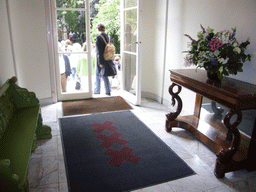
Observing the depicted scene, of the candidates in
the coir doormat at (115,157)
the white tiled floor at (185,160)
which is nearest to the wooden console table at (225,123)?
the white tiled floor at (185,160)

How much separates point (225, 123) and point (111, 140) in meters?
1.40

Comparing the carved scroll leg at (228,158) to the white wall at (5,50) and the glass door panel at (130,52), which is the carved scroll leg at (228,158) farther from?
the white wall at (5,50)

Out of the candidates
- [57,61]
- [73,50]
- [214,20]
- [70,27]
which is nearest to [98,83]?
[73,50]

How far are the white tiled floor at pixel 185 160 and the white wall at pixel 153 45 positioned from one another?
4.22ft

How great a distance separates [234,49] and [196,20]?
1102 mm

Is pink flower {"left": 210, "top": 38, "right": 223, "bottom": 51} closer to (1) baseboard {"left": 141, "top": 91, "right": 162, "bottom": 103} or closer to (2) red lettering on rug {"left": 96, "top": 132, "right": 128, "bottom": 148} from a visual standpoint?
(2) red lettering on rug {"left": 96, "top": 132, "right": 128, "bottom": 148}

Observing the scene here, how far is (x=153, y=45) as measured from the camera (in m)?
4.37

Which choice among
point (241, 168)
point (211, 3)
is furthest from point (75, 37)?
point (241, 168)

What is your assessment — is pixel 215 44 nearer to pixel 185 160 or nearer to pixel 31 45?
pixel 185 160

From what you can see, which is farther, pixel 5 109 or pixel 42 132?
pixel 42 132

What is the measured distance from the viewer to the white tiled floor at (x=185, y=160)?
6.66 ft

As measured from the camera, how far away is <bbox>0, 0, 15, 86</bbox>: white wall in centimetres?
272

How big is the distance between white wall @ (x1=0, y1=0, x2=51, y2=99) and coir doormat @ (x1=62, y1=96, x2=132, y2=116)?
1.85ft

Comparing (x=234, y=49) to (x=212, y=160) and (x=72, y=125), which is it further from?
(x=72, y=125)
